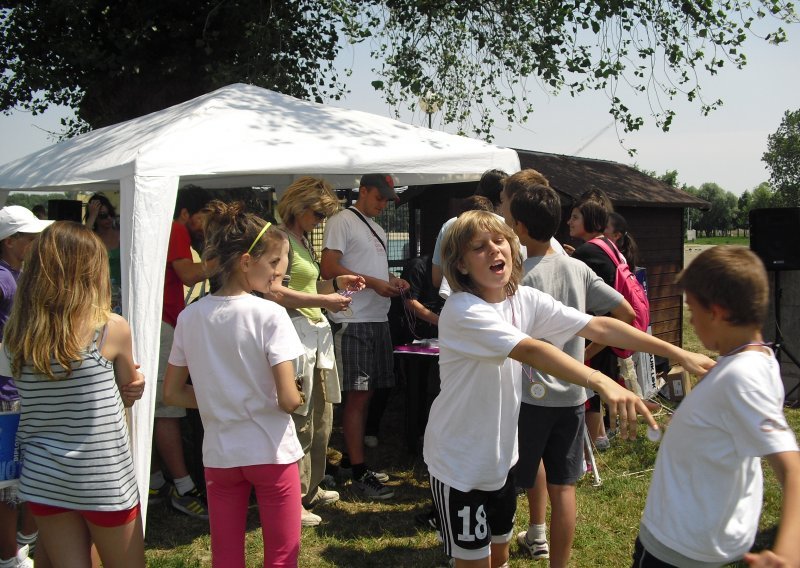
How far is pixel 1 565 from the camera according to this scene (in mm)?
3311

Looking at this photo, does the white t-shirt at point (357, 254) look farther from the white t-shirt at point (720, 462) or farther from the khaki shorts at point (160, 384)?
the white t-shirt at point (720, 462)

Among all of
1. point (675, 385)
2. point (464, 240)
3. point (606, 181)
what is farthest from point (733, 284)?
point (606, 181)

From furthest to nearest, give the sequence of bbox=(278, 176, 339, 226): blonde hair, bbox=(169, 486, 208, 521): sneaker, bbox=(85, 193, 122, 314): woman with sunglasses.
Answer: bbox=(85, 193, 122, 314): woman with sunglasses → bbox=(169, 486, 208, 521): sneaker → bbox=(278, 176, 339, 226): blonde hair

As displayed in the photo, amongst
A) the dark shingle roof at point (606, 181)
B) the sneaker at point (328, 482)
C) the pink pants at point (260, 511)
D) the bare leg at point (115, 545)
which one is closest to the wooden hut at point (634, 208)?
the dark shingle roof at point (606, 181)

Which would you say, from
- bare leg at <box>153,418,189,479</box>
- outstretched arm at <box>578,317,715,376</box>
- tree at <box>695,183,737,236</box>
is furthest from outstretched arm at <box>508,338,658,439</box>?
tree at <box>695,183,737,236</box>

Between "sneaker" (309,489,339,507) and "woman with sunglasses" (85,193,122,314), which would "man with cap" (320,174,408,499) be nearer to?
"sneaker" (309,489,339,507)

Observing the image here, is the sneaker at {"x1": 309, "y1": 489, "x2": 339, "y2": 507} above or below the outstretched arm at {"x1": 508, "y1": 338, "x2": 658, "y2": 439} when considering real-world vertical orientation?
below

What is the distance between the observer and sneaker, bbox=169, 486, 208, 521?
421 cm

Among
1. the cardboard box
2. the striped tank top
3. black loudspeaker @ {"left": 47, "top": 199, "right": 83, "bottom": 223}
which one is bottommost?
the cardboard box

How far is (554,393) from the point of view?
117 inches

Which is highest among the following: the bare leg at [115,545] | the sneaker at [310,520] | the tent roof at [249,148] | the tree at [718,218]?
the tree at [718,218]

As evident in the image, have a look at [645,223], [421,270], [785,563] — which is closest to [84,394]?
[785,563]

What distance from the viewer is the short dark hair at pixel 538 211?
3.01m

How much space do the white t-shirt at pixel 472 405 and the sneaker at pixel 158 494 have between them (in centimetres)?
271
